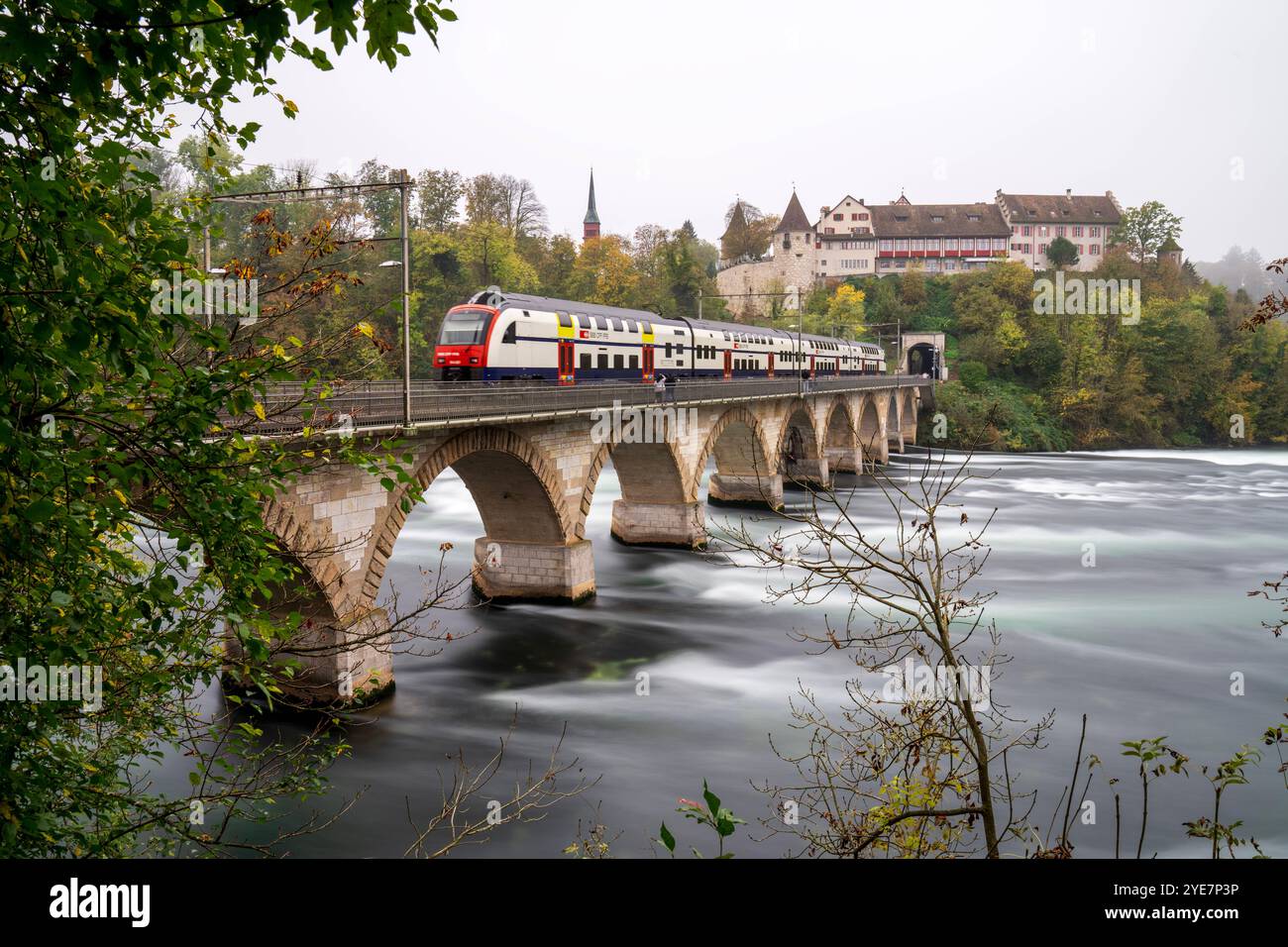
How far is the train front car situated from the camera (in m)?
26.9

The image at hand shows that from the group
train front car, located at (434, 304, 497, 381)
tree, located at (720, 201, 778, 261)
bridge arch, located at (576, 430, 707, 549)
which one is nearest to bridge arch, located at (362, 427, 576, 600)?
train front car, located at (434, 304, 497, 381)

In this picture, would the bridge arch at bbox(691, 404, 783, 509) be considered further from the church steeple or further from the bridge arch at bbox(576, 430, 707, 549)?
the church steeple

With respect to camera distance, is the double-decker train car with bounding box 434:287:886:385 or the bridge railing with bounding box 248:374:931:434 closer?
the bridge railing with bounding box 248:374:931:434

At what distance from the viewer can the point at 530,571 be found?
1136 inches

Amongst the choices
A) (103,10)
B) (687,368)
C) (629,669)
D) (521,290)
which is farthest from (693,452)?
(521,290)

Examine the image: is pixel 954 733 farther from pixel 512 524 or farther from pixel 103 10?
pixel 512 524

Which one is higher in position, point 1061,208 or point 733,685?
point 1061,208

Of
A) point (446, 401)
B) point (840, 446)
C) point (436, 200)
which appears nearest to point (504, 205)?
point (436, 200)

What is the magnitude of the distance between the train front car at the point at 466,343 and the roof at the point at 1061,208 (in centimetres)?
11493

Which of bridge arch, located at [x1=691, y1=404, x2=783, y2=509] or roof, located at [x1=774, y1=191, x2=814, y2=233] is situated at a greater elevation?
roof, located at [x1=774, y1=191, x2=814, y2=233]

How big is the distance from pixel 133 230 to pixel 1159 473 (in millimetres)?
73079

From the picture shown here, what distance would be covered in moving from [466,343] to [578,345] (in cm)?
550

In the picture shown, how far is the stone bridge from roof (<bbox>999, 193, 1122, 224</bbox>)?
3367 inches

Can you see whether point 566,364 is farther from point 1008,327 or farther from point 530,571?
point 1008,327
